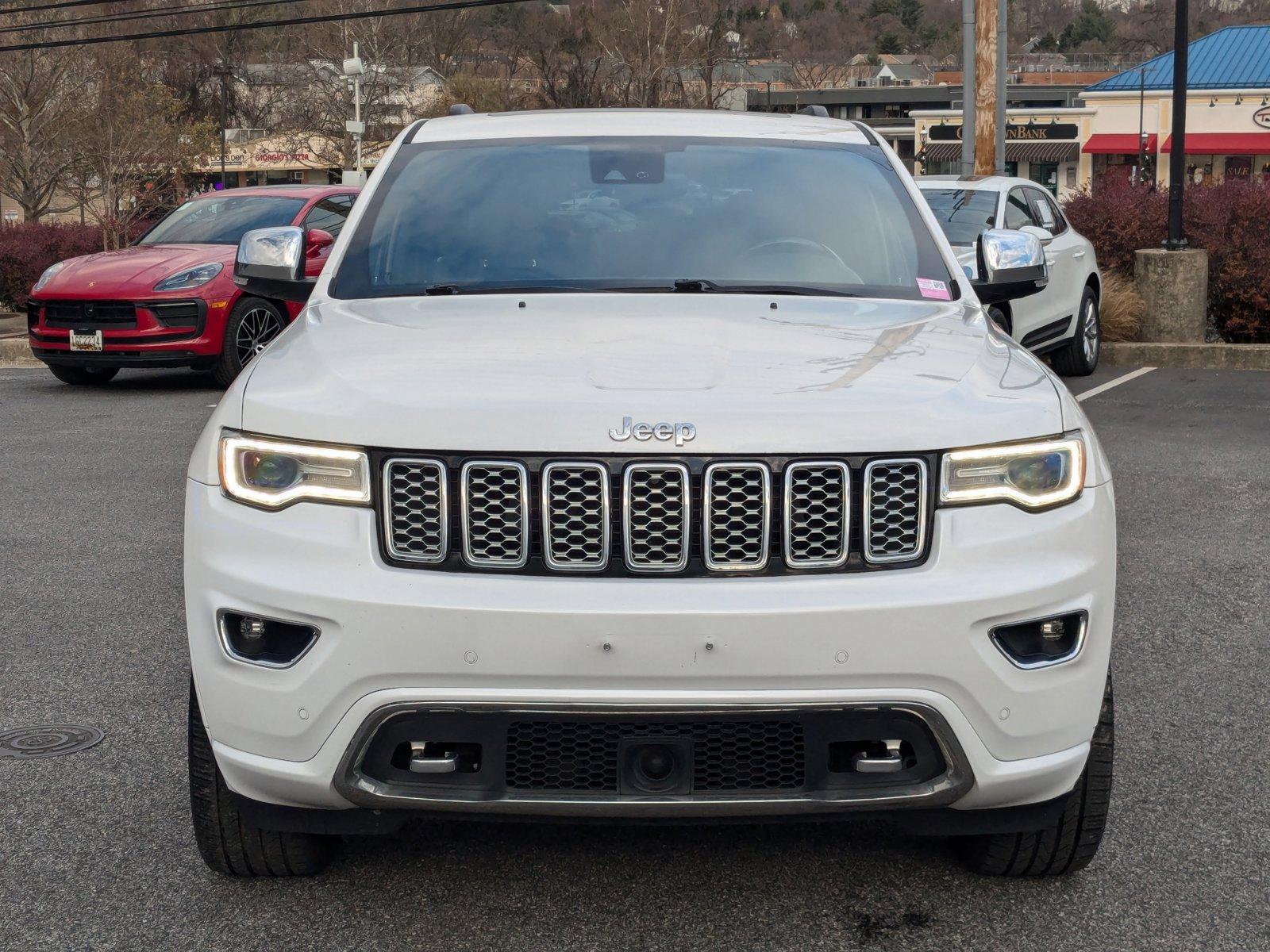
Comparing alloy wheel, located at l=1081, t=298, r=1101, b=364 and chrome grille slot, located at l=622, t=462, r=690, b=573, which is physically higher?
chrome grille slot, located at l=622, t=462, r=690, b=573

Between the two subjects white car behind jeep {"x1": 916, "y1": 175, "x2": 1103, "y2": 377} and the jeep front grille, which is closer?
the jeep front grille

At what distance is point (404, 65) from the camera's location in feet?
207

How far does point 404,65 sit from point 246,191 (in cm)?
5103

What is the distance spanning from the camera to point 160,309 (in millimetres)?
12430

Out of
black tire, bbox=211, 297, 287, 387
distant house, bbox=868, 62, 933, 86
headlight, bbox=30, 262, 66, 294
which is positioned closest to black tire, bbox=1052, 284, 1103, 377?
black tire, bbox=211, 297, 287, 387

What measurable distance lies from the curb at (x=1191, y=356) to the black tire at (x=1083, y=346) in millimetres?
939

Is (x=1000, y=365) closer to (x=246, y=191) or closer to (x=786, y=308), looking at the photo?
(x=786, y=308)

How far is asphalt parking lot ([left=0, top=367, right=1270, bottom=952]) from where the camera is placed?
3.19 meters

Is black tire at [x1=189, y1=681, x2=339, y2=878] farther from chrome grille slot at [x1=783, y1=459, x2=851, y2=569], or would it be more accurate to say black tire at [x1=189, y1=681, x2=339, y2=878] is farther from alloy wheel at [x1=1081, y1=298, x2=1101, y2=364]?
alloy wheel at [x1=1081, y1=298, x2=1101, y2=364]

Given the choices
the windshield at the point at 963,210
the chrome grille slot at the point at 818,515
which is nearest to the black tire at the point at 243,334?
the windshield at the point at 963,210

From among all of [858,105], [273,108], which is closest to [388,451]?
[273,108]

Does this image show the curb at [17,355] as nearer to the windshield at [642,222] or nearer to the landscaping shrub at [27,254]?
the landscaping shrub at [27,254]

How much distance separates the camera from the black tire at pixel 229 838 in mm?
3195

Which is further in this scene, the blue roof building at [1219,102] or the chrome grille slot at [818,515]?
the blue roof building at [1219,102]
